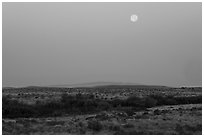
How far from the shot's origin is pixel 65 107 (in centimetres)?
3528

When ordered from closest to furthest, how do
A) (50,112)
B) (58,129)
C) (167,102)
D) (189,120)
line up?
(58,129)
(189,120)
(50,112)
(167,102)

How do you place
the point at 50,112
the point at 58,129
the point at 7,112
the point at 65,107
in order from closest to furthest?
the point at 58,129
the point at 7,112
the point at 50,112
the point at 65,107

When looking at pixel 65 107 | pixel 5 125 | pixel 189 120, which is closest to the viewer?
pixel 5 125

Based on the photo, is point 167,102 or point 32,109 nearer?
point 32,109

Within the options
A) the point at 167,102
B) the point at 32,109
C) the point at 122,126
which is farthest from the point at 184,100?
the point at 122,126

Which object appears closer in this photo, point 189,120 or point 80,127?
point 80,127

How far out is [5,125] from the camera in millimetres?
21906

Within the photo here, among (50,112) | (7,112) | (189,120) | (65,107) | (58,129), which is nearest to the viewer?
(58,129)

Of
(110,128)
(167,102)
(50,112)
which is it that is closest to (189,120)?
(110,128)

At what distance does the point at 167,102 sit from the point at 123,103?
6.55 m

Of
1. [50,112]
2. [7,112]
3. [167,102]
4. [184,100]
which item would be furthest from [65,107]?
[184,100]

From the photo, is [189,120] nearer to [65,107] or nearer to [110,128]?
[110,128]

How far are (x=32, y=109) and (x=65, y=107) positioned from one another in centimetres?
422

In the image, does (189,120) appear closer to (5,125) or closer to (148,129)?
(148,129)
